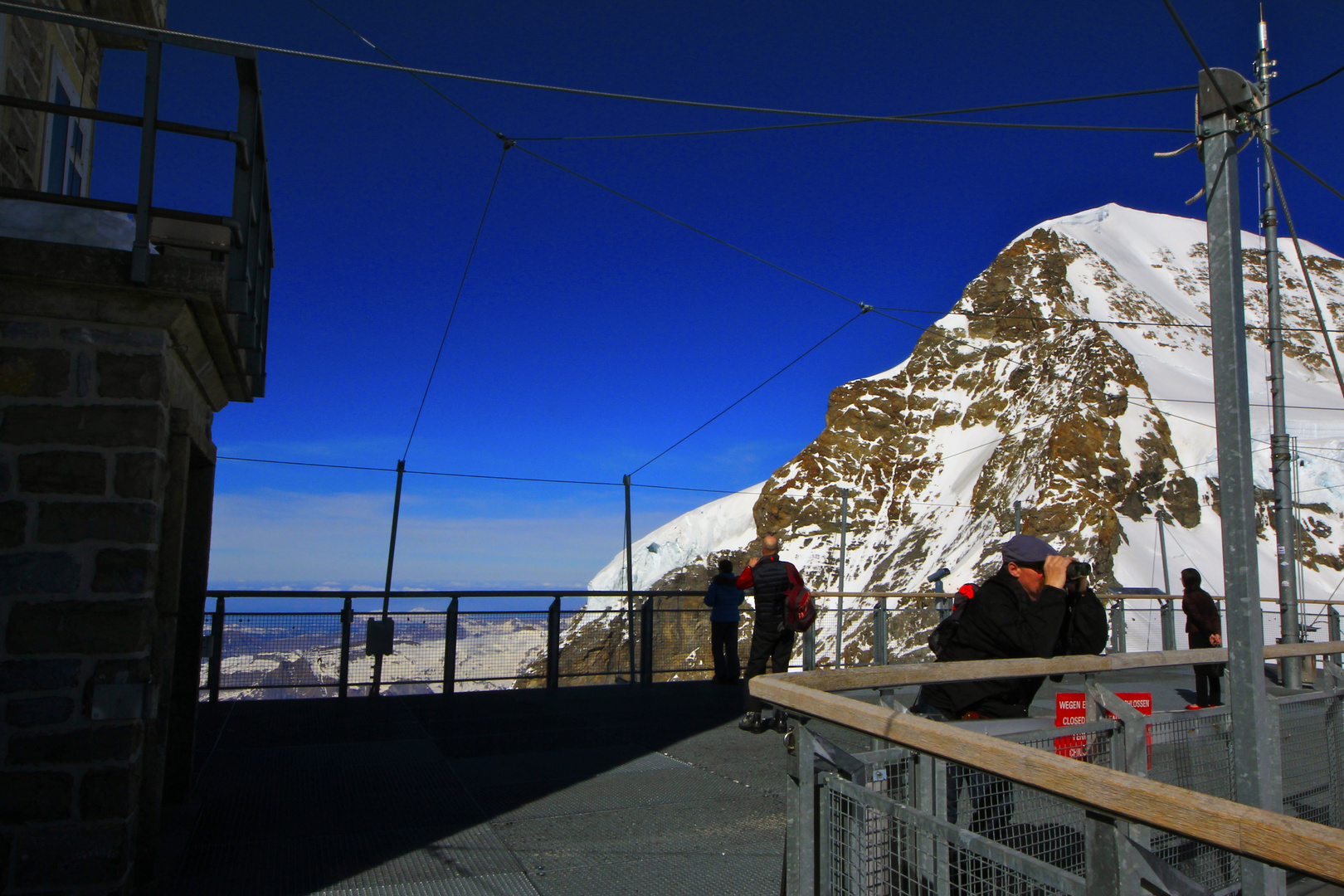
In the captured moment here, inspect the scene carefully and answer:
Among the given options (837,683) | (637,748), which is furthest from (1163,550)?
(837,683)

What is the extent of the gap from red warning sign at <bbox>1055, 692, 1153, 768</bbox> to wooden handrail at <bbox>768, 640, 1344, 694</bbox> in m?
0.18

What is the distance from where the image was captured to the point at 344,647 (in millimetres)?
10211

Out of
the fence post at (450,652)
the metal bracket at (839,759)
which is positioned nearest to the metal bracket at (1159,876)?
the metal bracket at (839,759)

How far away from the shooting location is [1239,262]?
11.9 ft

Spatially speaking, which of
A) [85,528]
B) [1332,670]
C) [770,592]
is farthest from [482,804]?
[1332,670]

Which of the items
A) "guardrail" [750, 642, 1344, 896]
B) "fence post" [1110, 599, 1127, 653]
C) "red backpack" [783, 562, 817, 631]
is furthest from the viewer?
"fence post" [1110, 599, 1127, 653]

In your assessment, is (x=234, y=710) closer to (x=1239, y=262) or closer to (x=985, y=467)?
(x=1239, y=262)

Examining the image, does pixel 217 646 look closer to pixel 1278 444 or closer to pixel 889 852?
pixel 889 852

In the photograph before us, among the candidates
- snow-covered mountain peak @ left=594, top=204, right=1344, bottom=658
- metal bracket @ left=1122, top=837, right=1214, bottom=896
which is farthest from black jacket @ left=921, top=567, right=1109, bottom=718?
snow-covered mountain peak @ left=594, top=204, right=1344, bottom=658

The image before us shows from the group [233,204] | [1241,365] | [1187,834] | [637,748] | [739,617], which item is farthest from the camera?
[739,617]

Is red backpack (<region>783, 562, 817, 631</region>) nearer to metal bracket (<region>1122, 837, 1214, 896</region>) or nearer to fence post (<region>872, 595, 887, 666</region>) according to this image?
fence post (<region>872, 595, 887, 666</region>)

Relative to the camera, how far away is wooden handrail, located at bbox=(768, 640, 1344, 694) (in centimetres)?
314

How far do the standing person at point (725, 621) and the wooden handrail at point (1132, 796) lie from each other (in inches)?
354

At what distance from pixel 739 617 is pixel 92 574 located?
28.6 feet
